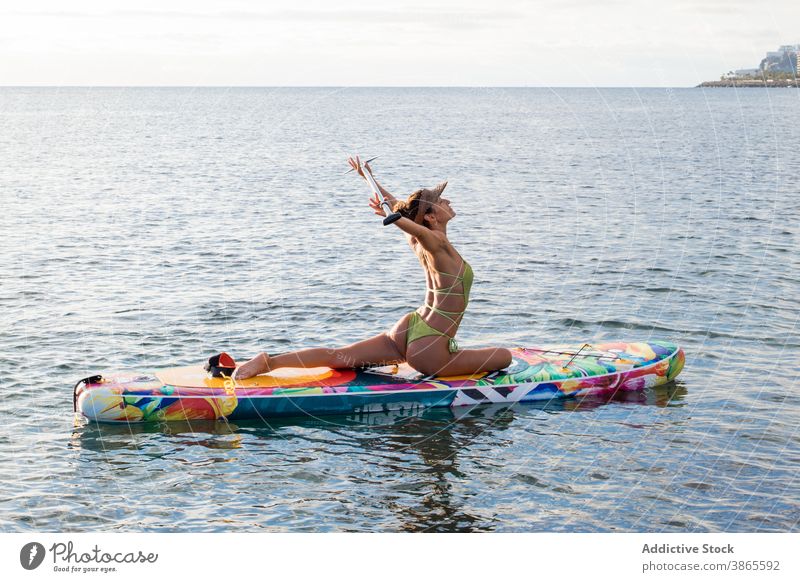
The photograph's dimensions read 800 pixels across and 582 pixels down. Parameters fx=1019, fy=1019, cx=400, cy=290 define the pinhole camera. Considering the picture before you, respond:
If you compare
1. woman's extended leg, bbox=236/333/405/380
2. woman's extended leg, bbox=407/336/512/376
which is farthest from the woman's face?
woman's extended leg, bbox=236/333/405/380

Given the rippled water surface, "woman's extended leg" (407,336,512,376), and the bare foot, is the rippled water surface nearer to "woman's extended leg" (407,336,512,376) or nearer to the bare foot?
"woman's extended leg" (407,336,512,376)

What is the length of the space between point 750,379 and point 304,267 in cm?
1017

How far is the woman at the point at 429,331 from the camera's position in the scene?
467 inches

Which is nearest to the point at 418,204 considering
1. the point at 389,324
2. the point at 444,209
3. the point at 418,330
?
the point at 444,209

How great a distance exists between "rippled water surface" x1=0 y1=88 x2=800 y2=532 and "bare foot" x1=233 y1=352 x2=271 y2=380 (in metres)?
0.70

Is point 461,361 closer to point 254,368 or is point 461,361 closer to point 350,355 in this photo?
point 350,355

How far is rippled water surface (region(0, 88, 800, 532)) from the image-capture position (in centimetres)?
1016

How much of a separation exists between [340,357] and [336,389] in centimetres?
50

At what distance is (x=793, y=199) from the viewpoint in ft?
105

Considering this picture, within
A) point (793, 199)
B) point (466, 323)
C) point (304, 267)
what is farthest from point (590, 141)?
point (466, 323)

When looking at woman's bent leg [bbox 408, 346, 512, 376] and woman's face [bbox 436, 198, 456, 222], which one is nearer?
woman's face [bbox 436, 198, 456, 222]

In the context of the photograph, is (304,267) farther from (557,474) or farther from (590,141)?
(590,141)
